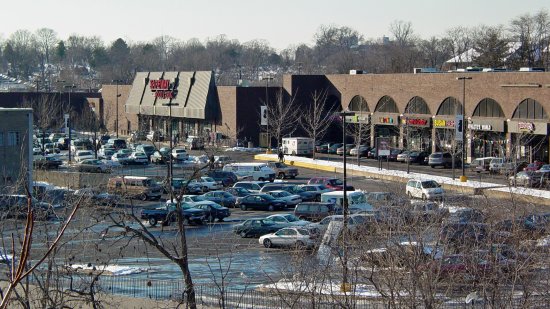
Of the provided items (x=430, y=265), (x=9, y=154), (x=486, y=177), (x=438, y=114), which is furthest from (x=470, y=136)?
(x=430, y=265)

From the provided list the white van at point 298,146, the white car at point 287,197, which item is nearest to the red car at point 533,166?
the white car at point 287,197

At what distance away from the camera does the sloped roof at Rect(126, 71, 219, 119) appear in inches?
2586

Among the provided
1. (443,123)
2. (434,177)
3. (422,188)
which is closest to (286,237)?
(422,188)

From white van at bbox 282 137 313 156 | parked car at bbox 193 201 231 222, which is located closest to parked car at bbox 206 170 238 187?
parked car at bbox 193 201 231 222

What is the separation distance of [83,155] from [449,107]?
76.9 feet

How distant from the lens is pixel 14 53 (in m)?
168

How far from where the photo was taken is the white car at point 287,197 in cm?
3662

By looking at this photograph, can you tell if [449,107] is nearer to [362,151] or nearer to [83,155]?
[362,151]

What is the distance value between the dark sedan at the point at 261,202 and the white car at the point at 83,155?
22290 mm

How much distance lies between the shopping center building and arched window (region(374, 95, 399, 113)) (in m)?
0.06

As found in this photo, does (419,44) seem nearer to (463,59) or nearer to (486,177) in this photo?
(463,59)

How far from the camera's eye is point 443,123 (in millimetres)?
52375

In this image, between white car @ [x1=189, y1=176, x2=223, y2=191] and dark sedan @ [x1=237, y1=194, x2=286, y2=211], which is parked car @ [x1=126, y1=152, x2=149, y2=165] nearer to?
white car @ [x1=189, y1=176, x2=223, y2=191]

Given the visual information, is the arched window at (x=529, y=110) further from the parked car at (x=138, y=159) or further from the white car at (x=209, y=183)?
the parked car at (x=138, y=159)
